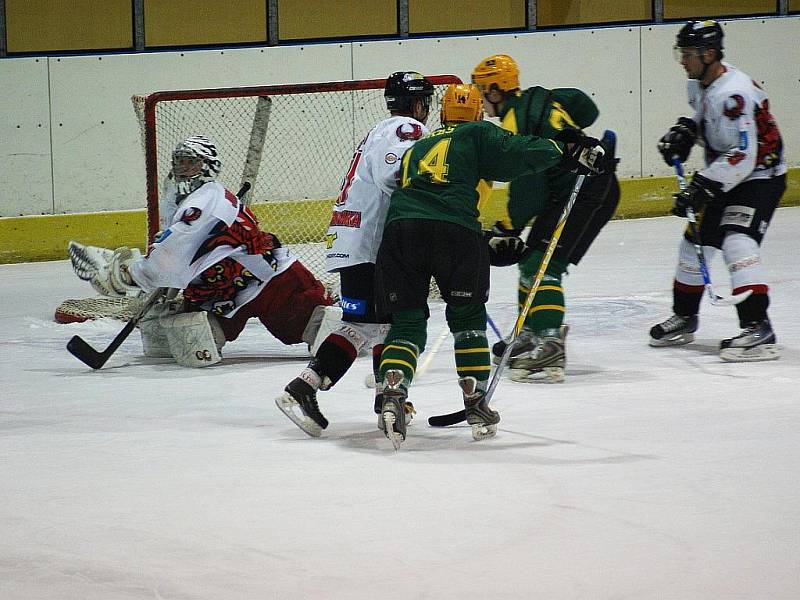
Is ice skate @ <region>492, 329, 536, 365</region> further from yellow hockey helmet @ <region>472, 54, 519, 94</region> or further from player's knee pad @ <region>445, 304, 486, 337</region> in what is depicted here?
player's knee pad @ <region>445, 304, 486, 337</region>

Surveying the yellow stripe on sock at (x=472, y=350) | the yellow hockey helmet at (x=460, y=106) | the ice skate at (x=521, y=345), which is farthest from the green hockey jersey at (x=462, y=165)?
the ice skate at (x=521, y=345)

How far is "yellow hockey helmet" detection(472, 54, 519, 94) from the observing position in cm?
439

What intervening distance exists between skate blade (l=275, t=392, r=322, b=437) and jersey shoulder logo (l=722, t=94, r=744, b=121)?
199 cm

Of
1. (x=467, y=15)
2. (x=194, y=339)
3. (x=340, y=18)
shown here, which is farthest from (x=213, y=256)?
(x=467, y=15)

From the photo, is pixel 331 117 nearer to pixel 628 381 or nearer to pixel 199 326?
pixel 199 326

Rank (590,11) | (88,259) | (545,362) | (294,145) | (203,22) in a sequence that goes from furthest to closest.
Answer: (590,11), (203,22), (294,145), (88,259), (545,362)

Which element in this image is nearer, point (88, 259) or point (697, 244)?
point (697, 244)

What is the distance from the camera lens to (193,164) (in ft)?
15.4

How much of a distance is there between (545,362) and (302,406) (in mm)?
1093

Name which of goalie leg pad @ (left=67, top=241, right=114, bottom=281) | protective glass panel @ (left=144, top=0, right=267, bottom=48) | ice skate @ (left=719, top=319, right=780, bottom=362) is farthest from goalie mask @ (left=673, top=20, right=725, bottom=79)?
protective glass panel @ (left=144, top=0, right=267, bottom=48)

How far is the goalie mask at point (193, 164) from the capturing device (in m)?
4.67

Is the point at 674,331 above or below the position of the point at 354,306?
below

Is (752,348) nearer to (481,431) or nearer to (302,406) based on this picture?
(481,431)

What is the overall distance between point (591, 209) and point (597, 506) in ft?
6.13
